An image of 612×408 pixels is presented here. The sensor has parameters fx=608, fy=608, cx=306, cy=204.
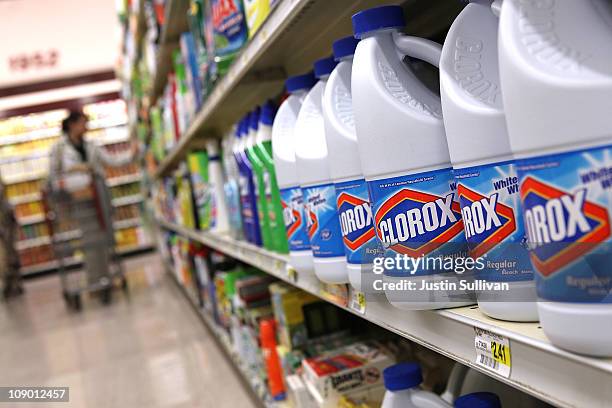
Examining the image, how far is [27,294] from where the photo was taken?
7.68m

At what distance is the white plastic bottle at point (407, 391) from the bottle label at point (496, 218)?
0.37 m

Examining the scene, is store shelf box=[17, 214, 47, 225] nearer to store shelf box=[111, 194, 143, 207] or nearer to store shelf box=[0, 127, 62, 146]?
store shelf box=[111, 194, 143, 207]

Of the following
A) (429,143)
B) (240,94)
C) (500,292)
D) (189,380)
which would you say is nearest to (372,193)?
(429,143)

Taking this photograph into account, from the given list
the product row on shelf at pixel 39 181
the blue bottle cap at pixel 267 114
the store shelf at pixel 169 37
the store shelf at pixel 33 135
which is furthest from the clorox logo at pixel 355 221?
the store shelf at pixel 33 135

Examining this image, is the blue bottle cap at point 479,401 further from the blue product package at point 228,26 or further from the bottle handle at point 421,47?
the blue product package at point 228,26

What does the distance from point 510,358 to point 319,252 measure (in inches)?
21.0

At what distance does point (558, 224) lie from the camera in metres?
0.56

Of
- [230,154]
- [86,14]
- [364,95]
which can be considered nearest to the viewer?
[364,95]

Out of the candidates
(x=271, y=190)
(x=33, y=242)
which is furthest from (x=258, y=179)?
(x=33, y=242)

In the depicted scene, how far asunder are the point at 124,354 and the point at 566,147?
355cm

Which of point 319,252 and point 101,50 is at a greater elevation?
point 101,50

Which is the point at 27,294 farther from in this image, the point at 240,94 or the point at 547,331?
the point at 547,331

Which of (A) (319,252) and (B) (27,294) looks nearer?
(A) (319,252)

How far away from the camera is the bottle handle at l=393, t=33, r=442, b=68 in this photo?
860 millimetres
